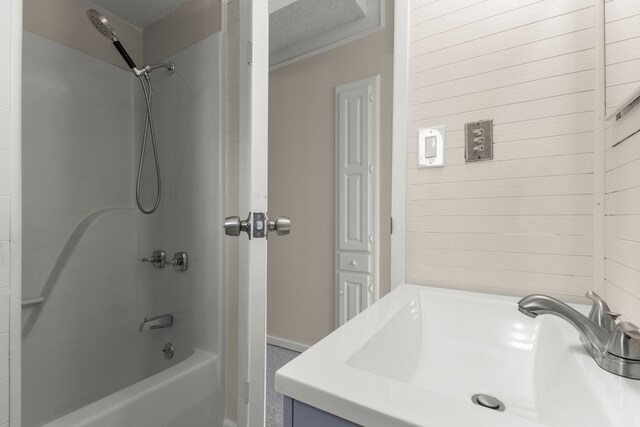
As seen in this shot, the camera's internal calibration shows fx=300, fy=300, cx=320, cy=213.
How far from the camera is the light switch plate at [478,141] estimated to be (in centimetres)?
89

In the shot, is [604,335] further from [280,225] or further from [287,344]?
[287,344]

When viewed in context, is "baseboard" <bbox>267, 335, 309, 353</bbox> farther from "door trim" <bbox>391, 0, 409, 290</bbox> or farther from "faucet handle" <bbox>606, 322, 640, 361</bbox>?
"faucet handle" <bbox>606, 322, 640, 361</bbox>

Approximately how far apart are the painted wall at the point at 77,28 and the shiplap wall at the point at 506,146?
1397 millimetres

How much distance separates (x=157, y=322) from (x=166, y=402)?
490 mm

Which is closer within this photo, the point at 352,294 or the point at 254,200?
the point at 254,200

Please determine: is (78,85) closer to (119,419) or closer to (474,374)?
(119,419)

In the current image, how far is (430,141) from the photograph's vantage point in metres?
0.98

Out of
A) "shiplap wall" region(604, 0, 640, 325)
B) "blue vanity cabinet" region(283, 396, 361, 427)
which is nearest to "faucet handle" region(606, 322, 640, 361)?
"shiplap wall" region(604, 0, 640, 325)

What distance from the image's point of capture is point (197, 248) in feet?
4.20

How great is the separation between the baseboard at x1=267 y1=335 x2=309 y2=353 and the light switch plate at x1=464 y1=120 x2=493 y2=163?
1.83m

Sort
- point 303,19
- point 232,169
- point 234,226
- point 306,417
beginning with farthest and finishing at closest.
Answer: point 303,19 < point 232,169 < point 234,226 < point 306,417

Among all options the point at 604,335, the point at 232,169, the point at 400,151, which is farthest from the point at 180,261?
the point at 604,335

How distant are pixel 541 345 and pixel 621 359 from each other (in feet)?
0.77

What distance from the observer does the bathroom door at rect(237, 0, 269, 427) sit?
0.84m
